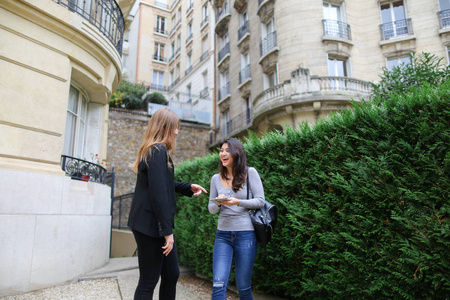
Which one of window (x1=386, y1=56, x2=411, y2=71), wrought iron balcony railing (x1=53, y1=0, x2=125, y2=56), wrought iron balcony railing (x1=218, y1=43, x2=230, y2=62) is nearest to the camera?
wrought iron balcony railing (x1=53, y1=0, x2=125, y2=56)

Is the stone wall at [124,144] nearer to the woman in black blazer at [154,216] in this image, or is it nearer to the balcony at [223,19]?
the balcony at [223,19]

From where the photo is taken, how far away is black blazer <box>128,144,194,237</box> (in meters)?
2.54

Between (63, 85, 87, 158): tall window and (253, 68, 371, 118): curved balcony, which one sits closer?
(63, 85, 87, 158): tall window

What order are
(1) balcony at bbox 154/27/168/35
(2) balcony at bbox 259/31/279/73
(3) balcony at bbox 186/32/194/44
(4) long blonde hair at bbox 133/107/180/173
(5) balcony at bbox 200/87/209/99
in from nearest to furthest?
(4) long blonde hair at bbox 133/107/180/173, (2) balcony at bbox 259/31/279/73, (5) balcony at bbox 200/87/209/99, (3) balcony at bbox 186/32/194/44, (1) balcony at bbox 154/27/168/35

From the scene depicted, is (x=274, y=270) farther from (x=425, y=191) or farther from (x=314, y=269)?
(x=425, y=191)

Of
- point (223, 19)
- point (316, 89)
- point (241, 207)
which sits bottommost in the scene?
point (241, 207)

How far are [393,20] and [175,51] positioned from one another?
1969 centimetres

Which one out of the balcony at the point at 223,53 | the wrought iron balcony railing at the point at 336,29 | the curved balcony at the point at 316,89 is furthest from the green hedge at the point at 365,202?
the balcony at the point at 223,53

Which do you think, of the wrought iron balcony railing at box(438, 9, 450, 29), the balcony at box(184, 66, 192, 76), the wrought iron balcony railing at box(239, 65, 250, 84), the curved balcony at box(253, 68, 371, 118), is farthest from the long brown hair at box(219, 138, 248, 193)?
the balcony at box(184, 66, 192, 76)

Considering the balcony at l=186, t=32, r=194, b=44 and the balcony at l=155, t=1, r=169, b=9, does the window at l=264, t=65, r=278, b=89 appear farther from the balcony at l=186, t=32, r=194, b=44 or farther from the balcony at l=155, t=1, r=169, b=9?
the balcony at l=155, t=1, r=169, b=9

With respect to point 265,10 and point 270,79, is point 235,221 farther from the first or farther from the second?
point 265,10

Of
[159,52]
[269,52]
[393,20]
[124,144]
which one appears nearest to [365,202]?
[269,52]

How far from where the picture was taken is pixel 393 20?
1566 cm

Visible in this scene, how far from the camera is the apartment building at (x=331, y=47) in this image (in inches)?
547
